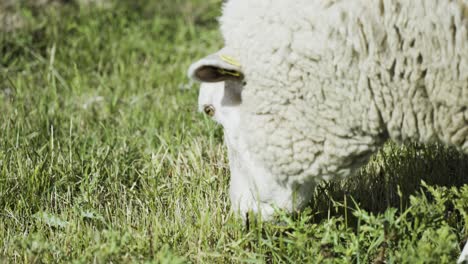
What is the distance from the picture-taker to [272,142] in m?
2.79

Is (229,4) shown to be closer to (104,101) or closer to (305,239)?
(305,239)

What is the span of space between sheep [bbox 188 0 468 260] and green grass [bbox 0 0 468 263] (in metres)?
0.23

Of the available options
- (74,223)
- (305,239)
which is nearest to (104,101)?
(74,223)

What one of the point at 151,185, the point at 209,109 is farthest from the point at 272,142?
the point at 151,185

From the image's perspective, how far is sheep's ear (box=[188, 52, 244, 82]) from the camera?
9.02 ft

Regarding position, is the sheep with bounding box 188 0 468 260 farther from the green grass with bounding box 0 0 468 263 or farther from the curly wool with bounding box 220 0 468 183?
the green grass with bounding box 0 0 468 263

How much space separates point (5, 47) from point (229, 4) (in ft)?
10.5

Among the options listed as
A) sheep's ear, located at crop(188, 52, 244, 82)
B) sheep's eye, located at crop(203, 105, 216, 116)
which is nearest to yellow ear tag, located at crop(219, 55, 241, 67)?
sheep's ear, located at crop(188, 52, 244, 82)

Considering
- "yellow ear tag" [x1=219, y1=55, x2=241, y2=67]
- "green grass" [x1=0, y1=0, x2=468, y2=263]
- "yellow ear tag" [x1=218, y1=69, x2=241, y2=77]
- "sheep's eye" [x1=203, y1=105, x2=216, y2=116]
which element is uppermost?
"yellow ear tag" [x1=219, y1=55, x2=241, y2=67]

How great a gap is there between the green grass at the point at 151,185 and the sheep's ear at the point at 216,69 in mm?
572

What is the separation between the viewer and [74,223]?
120 inches

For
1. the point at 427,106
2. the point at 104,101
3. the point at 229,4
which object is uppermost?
the point at 229,4

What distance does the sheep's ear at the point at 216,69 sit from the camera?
275 centimetres

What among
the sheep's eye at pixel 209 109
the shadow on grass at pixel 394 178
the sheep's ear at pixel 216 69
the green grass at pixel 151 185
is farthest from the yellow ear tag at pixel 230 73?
the shadow on grass at pixel 394 178
